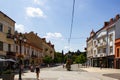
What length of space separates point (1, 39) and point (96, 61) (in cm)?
4189

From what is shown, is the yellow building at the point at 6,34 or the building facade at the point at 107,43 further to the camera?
the building facade at the point at 107,43

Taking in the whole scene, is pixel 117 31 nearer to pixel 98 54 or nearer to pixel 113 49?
pixel 113 49

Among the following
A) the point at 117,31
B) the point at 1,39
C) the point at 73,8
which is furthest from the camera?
the point at 117,31

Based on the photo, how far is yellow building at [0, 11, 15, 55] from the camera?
147 ft

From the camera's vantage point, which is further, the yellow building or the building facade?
the building facade

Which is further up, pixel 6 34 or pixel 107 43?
pixel 6 34

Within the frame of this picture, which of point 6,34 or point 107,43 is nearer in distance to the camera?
point 6,34

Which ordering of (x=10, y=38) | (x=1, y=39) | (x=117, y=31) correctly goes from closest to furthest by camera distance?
(x=1, y=39) → (x=10, y=38) → (x=117, y=31)

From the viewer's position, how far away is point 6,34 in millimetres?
47250

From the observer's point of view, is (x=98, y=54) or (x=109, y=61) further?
(x=98, y=54)

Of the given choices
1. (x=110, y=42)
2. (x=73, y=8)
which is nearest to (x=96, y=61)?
(x=110, y=42)

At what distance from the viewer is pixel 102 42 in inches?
2840

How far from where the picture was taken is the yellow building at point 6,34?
147ft

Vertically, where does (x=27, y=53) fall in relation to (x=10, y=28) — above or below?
below
